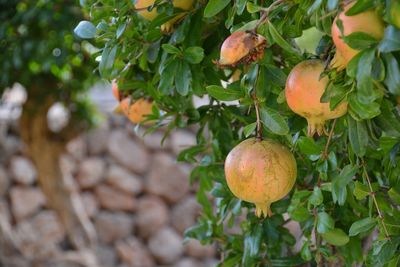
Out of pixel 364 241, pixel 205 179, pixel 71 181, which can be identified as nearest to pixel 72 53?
pixel 205 179

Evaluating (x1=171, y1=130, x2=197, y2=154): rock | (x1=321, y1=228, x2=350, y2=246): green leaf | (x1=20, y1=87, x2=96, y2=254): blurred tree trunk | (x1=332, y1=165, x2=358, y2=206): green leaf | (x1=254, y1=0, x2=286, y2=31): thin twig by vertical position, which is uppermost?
(x1=254, y1=0, x2=286, y2=31): thin twig

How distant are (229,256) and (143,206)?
317 cm

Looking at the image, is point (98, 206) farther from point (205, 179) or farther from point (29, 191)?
point (205, 179)

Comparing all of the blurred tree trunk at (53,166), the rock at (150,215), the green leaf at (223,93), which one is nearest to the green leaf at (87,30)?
the green leaf at (223,93)

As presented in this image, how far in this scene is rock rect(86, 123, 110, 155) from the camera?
164 inches

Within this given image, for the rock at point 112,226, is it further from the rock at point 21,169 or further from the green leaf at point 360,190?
the green leaf at point 360,190

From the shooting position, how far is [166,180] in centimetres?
426

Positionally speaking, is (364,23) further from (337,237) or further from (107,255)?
(107,255)

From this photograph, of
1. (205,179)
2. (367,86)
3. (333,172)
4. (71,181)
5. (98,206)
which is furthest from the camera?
(98,206)

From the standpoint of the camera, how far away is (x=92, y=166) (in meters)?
4.15

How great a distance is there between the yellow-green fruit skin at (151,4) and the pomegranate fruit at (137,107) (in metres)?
0.24

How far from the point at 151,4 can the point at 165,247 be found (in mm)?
3509

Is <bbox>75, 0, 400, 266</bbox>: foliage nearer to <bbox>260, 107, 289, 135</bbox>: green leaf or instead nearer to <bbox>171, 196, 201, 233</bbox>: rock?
<bbox>260, 107, 289, 135</bbox>: green leaf

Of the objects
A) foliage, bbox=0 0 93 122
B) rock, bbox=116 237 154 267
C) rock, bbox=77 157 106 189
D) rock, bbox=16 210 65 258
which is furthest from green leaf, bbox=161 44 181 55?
rock, bbox=116 237 154 267
